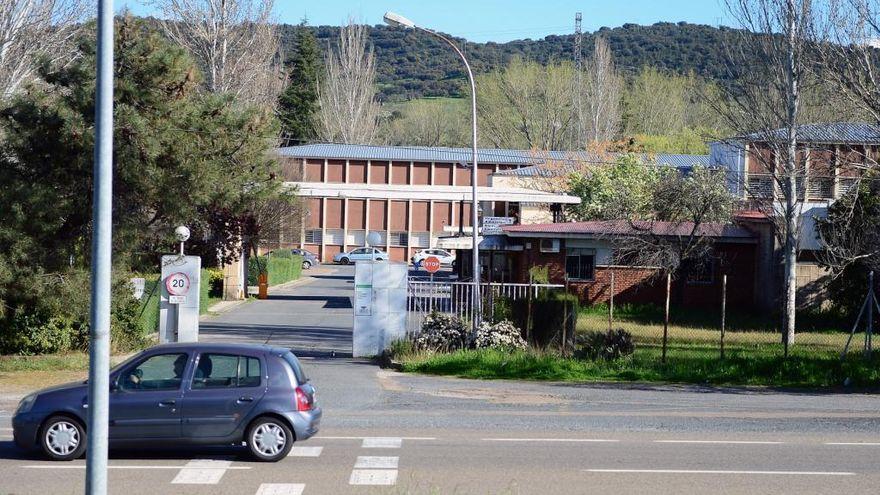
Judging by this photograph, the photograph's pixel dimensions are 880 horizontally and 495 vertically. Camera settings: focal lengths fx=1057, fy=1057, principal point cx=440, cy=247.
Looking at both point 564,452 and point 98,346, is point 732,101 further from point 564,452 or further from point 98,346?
point 98,346

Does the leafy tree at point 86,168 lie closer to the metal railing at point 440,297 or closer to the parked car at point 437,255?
the metal railing at point 440,297

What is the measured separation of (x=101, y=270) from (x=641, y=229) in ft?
119

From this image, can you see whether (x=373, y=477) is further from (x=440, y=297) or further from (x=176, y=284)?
(x=440, y=297)

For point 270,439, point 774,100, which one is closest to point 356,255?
point 774,100

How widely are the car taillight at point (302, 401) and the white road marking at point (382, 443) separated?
4.67 ft

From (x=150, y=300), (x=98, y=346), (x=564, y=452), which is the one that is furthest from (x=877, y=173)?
(x=98, y=346)

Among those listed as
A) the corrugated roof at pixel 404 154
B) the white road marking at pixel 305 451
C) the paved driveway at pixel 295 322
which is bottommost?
the paved driveway at pixel 295 322

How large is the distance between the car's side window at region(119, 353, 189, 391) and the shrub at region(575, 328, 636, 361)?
1326 centimetres

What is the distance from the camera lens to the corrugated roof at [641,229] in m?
41.5

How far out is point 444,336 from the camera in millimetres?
25453

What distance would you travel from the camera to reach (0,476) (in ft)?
37.9

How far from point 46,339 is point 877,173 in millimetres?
19433

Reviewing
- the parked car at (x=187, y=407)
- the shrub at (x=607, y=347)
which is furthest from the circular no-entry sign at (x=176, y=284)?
the parked car at (x=187, y=407)

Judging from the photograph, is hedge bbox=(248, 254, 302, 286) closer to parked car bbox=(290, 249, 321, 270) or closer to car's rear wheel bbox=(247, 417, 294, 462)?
parked car bbox=(290, 249, 321, 270)
